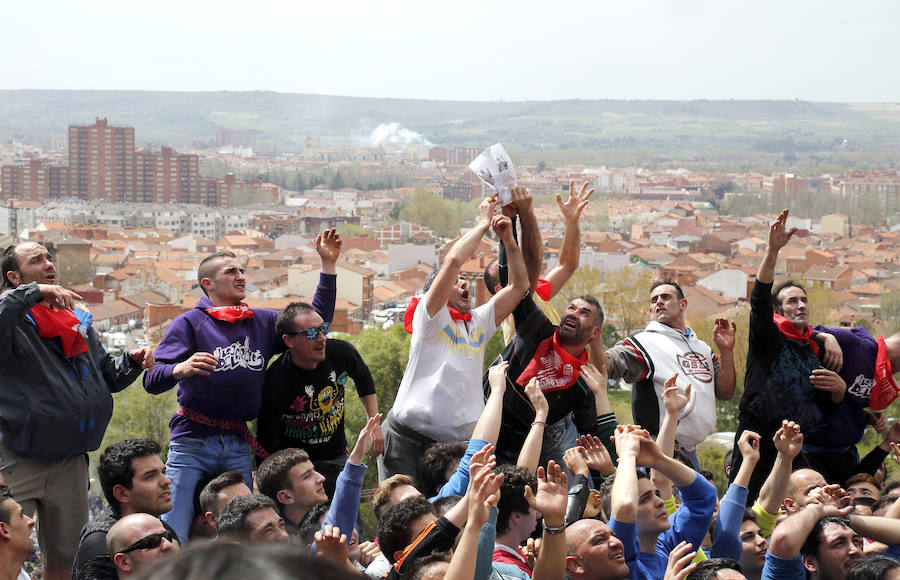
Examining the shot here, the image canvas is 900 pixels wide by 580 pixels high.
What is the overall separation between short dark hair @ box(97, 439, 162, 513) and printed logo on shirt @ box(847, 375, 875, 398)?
3.16 meters

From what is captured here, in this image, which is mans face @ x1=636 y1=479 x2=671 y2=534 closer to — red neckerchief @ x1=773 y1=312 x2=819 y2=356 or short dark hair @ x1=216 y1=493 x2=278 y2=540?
short dark hair @ x1=216 y1=493 x2=278 y2=540

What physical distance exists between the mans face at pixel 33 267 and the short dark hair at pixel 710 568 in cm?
249

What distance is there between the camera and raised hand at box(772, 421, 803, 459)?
3.63 meters

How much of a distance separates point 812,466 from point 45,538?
Result: 130 inches

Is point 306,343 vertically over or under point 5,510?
over

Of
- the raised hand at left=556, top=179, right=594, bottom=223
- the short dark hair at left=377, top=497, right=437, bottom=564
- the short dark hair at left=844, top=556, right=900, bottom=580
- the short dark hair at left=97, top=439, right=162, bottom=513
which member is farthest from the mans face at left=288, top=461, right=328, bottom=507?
the raised hand at left=556, top=179, right=594, bottom=223

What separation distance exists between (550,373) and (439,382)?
20.4 inches

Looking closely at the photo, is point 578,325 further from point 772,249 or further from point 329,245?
point 329,245

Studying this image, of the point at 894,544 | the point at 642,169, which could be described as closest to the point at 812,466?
the point at 894,544

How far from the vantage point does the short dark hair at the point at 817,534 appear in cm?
321

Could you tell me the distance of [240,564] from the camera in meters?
0.70

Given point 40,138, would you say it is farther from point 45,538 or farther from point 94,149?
point 45,538

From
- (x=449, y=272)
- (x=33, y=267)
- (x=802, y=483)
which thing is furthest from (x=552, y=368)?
(x=33, y=267)

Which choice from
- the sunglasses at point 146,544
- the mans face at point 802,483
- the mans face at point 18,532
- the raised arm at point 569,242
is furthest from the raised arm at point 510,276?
the mans face at point 18,532
